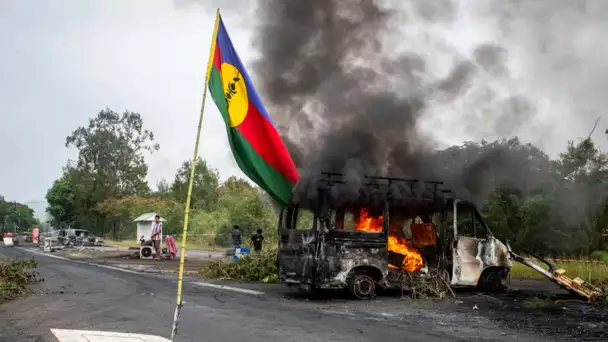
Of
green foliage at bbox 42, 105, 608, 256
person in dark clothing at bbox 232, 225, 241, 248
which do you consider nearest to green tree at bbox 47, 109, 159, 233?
green foliage at bbox 42, 105, 608, 256

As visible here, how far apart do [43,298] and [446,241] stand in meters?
7.93

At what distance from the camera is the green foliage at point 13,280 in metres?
10.4

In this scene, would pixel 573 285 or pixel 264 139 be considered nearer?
pixel 264 139

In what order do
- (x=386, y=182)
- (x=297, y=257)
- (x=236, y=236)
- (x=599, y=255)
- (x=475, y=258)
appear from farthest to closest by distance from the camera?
1. (x=599, y=255)
2. (x=236, y=236)
3. (x=386, y=182)
4. (x=475, y=258)
5. (x=297, y=257)

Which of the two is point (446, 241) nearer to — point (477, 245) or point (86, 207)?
point (477, 245)

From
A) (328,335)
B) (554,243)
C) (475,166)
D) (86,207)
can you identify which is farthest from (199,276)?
(86,207)

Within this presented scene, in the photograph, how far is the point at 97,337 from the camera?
246 inches

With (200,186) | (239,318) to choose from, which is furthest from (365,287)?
(200,186)

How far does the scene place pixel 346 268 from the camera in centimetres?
998

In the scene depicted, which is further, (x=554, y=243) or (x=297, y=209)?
(x=554, y=243)

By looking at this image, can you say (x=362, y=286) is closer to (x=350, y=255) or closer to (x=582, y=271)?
(x=350, y=255)

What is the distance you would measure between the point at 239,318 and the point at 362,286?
118 inches

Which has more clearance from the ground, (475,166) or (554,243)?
(475,166)

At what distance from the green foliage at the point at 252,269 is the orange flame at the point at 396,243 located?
418 cm
